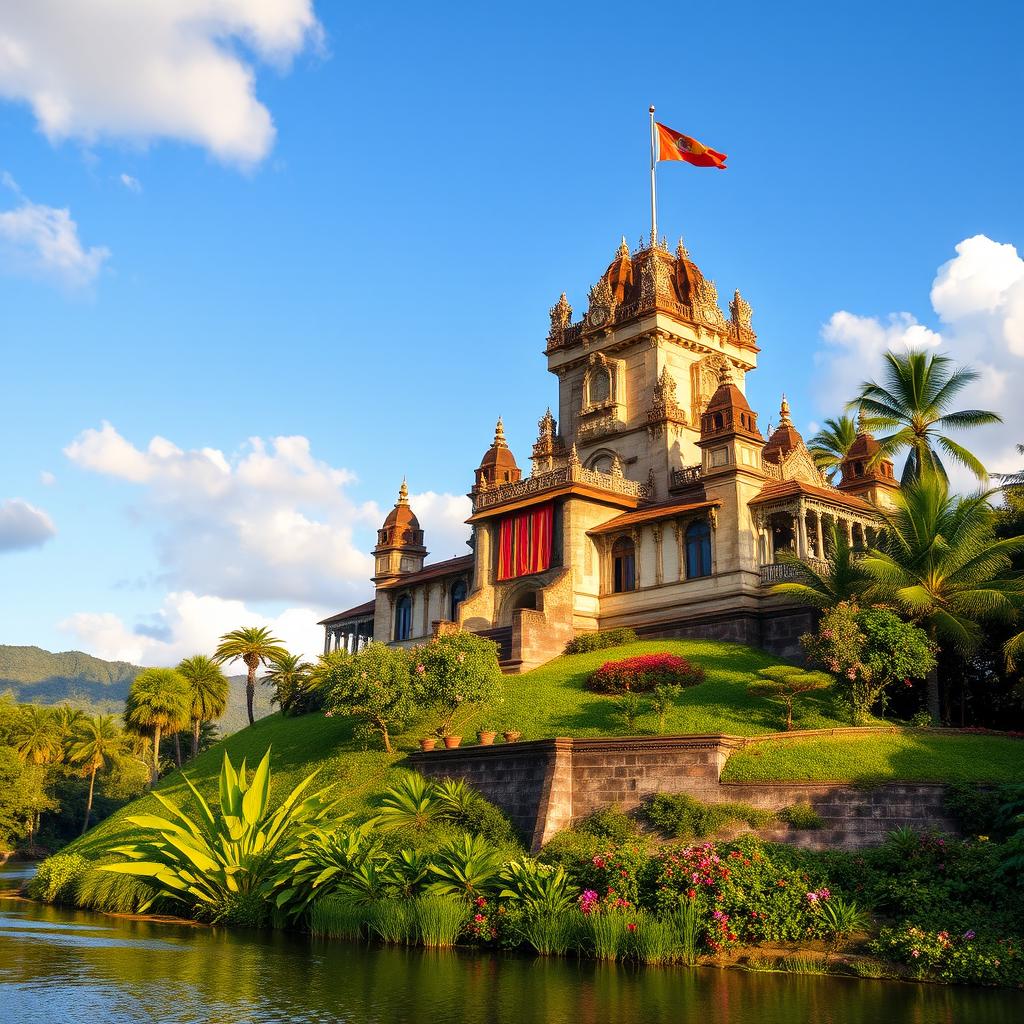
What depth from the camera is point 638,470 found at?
50.9 metres

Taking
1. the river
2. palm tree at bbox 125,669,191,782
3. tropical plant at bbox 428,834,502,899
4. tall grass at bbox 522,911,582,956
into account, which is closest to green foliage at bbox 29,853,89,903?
the river

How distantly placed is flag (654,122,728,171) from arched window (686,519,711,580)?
19.7m

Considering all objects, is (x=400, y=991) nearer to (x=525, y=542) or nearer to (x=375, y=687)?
(x=375, y=687)

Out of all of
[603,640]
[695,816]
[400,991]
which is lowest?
[400,991]

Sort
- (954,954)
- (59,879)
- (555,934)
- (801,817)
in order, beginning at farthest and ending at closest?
(59,879) < (801,817) < (555,934) < (954,954)

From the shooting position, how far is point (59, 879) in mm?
31094

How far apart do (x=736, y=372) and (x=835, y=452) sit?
270 inches

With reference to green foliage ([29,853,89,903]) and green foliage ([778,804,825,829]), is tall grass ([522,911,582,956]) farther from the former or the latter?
green foliage ([29,853,89,903])

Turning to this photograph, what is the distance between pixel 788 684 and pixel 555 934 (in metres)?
12.6

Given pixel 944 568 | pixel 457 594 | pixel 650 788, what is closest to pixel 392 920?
pixel 650 788

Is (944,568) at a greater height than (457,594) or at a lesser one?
lesser

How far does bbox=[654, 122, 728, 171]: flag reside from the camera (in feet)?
171

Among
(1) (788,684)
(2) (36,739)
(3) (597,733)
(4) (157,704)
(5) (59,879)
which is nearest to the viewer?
(1) (788,684)

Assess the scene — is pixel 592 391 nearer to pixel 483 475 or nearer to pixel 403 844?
Result: pixel 483 475
